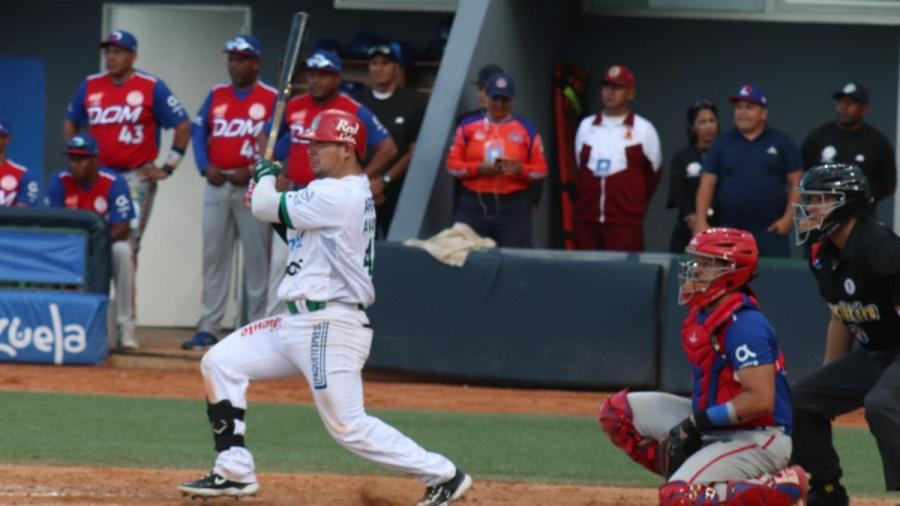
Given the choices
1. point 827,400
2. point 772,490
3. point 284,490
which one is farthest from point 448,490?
point 827,400

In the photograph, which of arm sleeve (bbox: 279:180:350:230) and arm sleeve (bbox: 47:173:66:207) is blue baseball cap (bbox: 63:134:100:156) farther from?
arm sleeve (bbox: 279:180:350:230)

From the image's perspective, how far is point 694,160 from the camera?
42.6 ft

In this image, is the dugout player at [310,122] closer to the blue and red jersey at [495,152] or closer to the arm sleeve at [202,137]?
the blue and red jersey at [495,152]

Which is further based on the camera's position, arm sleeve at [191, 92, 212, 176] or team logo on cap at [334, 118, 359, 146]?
arm sleeve at [191, 92, 212, 176]

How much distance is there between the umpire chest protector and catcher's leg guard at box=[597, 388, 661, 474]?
431mm

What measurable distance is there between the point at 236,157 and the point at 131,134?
931 millimetres

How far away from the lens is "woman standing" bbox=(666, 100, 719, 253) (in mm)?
12898

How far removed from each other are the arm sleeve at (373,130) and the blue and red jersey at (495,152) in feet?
1.91

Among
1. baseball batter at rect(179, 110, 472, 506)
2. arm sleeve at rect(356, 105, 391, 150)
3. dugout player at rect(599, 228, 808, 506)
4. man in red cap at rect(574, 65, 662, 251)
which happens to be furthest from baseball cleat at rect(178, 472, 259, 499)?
man in red cap at rect(574, 65, 662, 251)

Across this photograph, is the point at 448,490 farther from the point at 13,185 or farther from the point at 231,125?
the point at 13,185

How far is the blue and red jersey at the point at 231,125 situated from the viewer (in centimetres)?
1277

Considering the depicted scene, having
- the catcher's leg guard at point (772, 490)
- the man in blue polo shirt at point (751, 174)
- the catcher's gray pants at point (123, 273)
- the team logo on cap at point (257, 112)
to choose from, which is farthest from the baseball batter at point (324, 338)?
the catcher's gray pants at point (123, 273)

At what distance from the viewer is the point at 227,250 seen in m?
13.2

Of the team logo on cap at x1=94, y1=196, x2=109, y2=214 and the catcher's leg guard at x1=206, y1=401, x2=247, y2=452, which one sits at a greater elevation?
the team logo on cap at x1=94, y1=196, x2=109, y2=214
